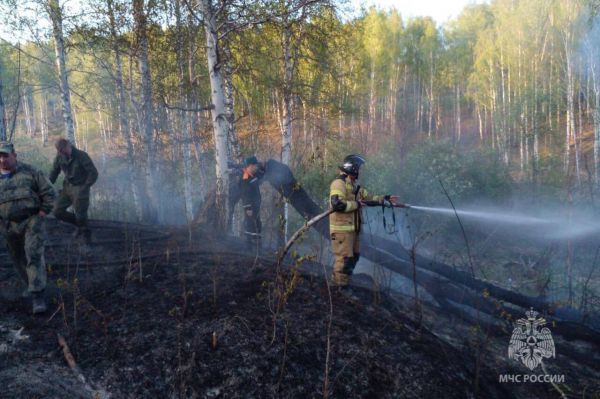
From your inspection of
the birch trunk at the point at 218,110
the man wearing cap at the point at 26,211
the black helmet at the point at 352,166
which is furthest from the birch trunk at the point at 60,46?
the black helmet at the point at 352,166

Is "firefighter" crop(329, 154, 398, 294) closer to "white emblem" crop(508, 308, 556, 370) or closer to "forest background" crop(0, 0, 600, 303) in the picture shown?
"forest background" crop(0, 0, 600, 303)

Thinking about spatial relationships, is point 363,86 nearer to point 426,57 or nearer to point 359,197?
point 426,57

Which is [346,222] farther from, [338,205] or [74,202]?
[74,202]

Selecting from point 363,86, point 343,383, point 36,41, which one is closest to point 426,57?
point 363,86

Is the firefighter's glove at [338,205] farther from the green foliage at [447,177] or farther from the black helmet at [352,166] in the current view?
the green foliage at [447,177]

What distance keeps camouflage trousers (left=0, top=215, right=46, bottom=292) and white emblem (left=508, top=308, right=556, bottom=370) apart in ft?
17.2

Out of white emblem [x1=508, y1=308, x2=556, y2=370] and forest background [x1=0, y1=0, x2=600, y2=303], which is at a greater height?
forest background [x1=0, y1=0, x2=600, y2=303]

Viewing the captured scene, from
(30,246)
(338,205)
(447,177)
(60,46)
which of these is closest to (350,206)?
(338,205)

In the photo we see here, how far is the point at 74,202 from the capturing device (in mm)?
6266

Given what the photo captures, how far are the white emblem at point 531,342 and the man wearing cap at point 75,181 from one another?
639 centimetres

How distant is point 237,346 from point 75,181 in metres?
4.50

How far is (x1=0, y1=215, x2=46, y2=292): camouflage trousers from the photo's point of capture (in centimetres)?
399

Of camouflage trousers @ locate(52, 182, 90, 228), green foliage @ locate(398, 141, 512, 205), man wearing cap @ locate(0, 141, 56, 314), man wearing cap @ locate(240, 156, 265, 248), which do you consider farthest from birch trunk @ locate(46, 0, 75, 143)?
green foliage @ locate(398, 141, 512, 205)

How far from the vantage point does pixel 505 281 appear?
10.6m
